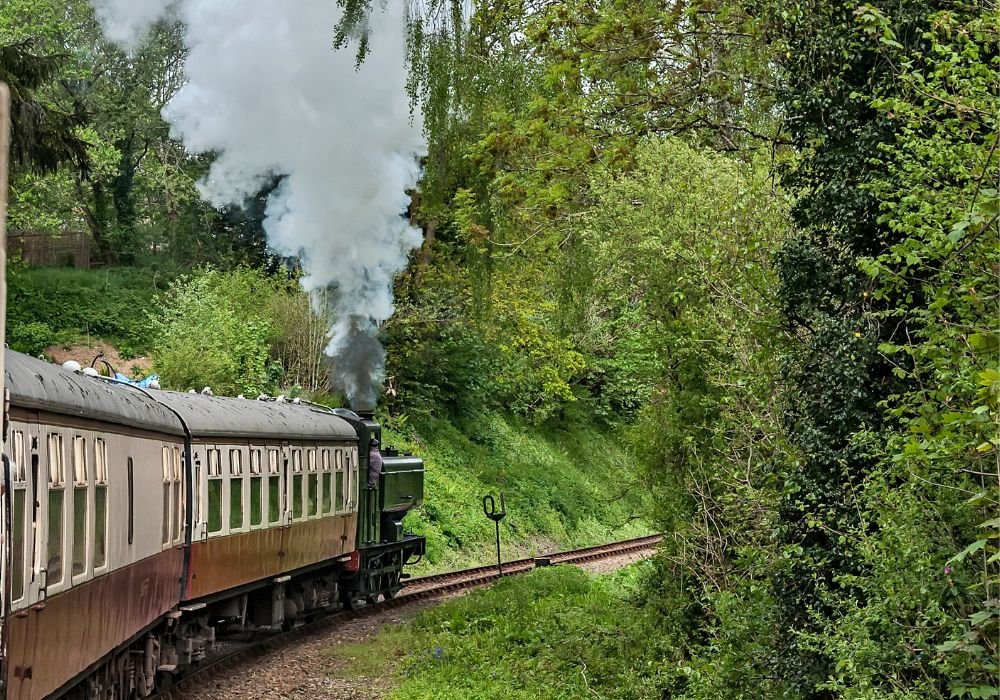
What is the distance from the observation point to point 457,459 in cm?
3728

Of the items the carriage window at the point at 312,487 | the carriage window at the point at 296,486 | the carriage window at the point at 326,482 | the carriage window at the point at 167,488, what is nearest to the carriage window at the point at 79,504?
the carriage window at the point at 167,488

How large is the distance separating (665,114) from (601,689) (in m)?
8.37

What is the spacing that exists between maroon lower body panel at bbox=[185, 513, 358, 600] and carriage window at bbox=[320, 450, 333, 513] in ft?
0.68

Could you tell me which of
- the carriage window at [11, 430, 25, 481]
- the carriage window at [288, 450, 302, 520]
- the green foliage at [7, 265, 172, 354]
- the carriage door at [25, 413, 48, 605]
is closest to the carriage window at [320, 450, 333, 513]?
the carriage window at [288, 450, 302, 520]

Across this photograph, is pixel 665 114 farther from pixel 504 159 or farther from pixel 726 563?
pixel 726 563

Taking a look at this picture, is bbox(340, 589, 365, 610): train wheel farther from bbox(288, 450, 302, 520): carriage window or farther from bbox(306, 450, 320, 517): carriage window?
bbox(288, 450, 302, 520): carriage window

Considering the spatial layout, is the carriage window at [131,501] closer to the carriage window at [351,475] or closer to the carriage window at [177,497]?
the carriage window at [177,497]

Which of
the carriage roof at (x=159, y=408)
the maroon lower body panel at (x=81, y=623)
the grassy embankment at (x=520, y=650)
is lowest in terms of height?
the grassy embankment at (x=520, y=650)

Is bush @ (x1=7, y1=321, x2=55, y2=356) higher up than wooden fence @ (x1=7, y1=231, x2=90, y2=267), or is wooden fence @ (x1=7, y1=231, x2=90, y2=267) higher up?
wooden fence @ (x1=7, y1=231, x2=90, y2=267)

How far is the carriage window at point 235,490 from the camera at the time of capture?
15.0 meters

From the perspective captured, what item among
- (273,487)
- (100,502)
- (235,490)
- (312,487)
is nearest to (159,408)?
(235,490)

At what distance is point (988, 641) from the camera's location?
7.09 m

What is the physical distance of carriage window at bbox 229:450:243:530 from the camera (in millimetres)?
15039

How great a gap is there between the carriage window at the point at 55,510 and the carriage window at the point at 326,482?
35.9 feet
